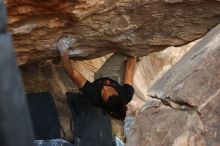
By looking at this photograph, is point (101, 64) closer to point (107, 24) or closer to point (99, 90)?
point (99, 90)

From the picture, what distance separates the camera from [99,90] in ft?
18.3

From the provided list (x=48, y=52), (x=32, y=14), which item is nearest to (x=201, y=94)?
(x=32, y=14)

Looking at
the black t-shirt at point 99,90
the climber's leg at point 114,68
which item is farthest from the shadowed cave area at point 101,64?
the black t-shirt at point 99,90

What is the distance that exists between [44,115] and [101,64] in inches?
45.1

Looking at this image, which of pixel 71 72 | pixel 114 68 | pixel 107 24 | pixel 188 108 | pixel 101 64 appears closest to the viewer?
pixel 188 108

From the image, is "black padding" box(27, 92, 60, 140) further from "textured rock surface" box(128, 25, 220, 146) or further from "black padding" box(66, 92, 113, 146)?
"textured rock surface" box(128, 25, 220, 146)

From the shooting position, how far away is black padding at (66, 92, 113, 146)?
236 inches

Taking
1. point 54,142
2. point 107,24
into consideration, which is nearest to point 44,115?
point 54,142

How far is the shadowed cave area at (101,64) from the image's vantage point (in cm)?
298

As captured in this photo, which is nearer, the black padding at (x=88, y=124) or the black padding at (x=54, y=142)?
the black padding at (x=54, y=142)

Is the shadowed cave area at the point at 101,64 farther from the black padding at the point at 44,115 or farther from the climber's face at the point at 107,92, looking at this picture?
the climber's face at the point at 107,92

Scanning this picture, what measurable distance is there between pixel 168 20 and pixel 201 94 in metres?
1.99

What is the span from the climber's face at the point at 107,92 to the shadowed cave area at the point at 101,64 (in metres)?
0.38

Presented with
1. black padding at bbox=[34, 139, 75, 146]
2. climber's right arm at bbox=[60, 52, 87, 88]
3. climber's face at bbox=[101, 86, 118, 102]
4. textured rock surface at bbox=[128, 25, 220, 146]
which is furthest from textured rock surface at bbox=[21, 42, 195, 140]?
textured rock surface at bbox=[128, 25, 220, 146]
